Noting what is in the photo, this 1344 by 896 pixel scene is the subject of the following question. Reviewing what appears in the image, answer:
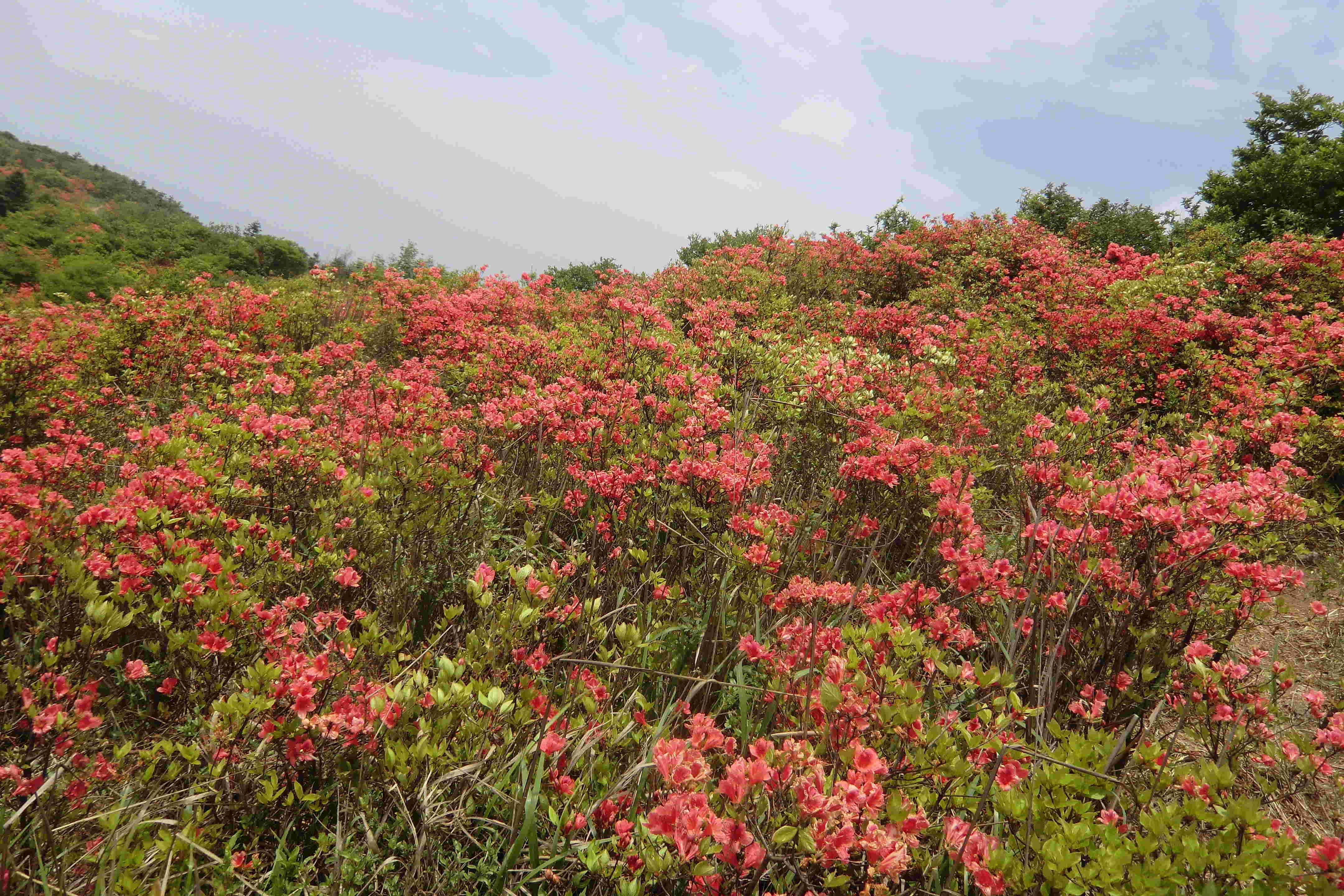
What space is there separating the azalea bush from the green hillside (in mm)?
10990

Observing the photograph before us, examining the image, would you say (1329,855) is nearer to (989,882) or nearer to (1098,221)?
(989,882)

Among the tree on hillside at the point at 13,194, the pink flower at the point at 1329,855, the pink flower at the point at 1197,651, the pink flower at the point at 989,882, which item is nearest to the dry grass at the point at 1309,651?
the pink flower at the point at 1197,651

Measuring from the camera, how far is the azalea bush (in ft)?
5.60

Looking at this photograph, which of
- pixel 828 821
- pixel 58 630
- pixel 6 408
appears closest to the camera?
pixel 828 821

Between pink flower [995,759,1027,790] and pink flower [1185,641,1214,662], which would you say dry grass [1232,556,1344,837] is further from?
pink flower [995,759,1027,790]

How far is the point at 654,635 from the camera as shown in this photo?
109 inches

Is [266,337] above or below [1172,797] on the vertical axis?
below

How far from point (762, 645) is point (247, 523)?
262 cm

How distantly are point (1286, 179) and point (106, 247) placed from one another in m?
57.0

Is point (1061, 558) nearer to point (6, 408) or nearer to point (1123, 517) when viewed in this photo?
point (1123, 517)

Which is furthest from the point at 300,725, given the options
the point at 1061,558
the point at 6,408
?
the point at 6,408

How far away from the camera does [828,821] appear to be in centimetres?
154

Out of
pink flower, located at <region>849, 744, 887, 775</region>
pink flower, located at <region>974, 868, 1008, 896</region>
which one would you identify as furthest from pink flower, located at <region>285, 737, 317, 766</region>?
pink flower, located at <region>974, 868, 1008, 896</region>

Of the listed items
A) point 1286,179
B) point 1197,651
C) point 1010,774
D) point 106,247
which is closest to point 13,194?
point 106,247
